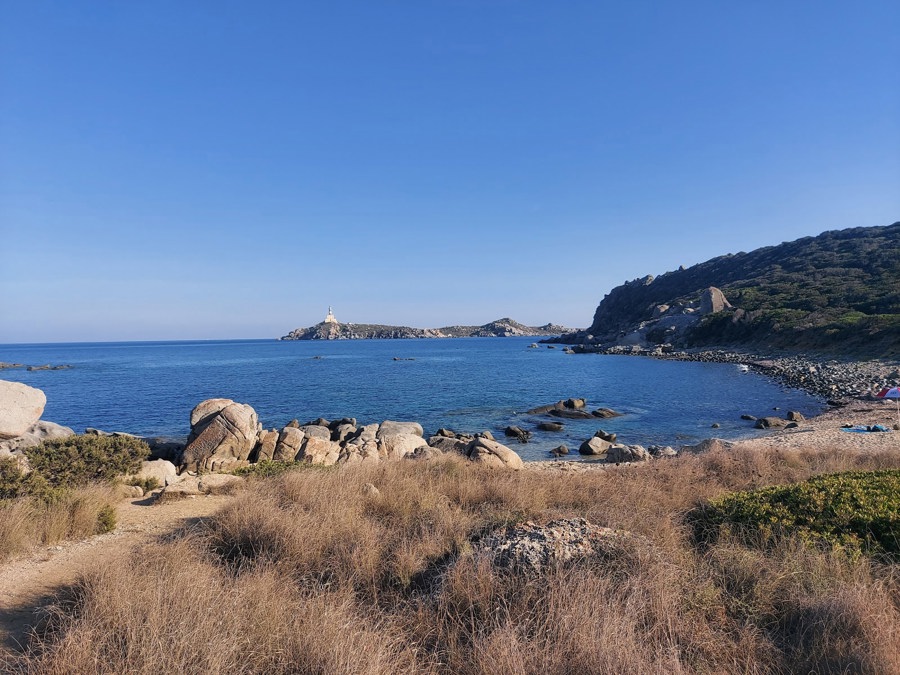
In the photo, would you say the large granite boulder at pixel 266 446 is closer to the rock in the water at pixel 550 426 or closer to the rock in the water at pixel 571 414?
the rock in the water at pixel 550 426

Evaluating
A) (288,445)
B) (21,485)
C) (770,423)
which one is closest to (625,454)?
(288,445)

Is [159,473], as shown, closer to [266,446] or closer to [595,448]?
[266,446]

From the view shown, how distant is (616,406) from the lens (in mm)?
38062

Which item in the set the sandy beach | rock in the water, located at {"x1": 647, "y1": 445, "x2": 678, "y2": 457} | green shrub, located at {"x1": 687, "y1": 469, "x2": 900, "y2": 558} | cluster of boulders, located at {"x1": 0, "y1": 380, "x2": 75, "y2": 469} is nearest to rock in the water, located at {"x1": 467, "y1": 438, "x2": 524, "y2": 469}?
rock in the water, located at {"x1": 647, "y1": 445, "x2": 678, "y2": 457}

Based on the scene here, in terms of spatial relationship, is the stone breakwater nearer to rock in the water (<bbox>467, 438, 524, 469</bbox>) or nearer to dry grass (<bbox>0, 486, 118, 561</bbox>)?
rock in the water (<bbox>467, 438, 524, 469</bbox>)

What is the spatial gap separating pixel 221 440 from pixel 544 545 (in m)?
16.5

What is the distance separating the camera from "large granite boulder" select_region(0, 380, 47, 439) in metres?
13.4

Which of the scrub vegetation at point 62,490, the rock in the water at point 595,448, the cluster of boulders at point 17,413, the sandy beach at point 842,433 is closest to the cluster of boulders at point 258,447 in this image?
the scrub vegetation at point 62,490

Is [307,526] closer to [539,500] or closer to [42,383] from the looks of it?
[539,500]

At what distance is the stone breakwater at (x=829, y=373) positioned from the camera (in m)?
35.1

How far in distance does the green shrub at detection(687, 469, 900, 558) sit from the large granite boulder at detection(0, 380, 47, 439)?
16.9 meters

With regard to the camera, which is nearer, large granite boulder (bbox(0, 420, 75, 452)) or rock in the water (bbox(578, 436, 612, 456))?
large granite boulder (bbox(0, 420, 75, 452))

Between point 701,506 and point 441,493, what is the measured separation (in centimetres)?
452

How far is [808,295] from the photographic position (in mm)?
80062
